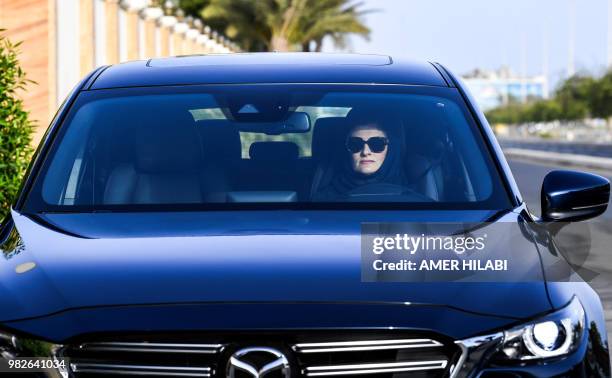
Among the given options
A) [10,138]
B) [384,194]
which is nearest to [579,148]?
[10,138]

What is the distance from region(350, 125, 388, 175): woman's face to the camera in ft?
16.3

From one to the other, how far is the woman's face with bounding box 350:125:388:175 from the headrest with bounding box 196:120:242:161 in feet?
1.29

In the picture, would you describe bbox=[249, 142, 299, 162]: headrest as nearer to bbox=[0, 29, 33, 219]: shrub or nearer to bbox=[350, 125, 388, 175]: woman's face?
bbox=[350, 125, 388, 175]: woman's face

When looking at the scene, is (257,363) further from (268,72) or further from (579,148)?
(579,148)

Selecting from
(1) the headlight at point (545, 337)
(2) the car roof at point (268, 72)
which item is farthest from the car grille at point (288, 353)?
(2) the car roof at point (268, 72)

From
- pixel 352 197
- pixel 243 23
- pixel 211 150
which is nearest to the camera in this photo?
pixel 352 197

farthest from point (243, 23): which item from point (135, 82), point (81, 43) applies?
point (135, 82)

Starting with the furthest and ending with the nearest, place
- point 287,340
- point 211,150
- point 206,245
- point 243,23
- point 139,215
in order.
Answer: point 243,23 → point 211,150 → point 139,215 → point 206,245 → point 287,340

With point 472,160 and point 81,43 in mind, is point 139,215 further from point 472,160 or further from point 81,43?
point 81,43

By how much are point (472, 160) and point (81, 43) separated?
80.0 ft

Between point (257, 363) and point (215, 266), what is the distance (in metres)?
0.47

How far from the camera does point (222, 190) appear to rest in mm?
4727

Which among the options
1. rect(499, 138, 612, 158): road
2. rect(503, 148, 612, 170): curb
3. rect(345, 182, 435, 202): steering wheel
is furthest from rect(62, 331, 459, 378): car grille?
rect(499, 138, 612, 158): road

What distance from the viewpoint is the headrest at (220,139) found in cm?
489
